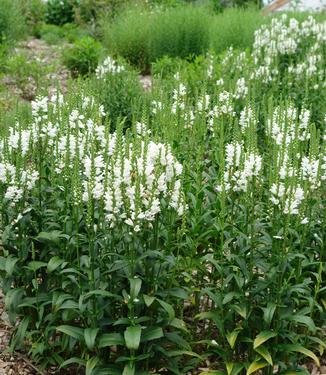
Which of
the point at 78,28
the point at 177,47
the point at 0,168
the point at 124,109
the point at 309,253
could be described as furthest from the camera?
the point at 78,28

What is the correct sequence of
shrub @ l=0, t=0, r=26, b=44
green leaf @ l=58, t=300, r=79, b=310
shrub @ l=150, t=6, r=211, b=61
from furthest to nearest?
shrub @ l=0, t=0, r=26, b=44 → shrub @ l=150, t=6, r=211, b=61 → green leaf @ l=58, t=300, r=79, b=310

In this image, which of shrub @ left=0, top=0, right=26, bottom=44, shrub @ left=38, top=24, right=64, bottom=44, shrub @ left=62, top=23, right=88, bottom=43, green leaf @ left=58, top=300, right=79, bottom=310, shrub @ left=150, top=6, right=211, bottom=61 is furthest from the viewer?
shrub @ left=38, top=24, right=64, bottom=44

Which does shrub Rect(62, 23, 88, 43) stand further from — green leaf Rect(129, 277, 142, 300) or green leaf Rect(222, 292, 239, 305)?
green leaf Rect(129, 277, 142, 300)

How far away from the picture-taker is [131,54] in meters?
11.9

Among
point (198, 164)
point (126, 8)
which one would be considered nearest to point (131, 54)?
point (126, 8)

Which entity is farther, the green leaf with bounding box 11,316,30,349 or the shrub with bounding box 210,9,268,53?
the shrub with bounding box 210,9,268,53

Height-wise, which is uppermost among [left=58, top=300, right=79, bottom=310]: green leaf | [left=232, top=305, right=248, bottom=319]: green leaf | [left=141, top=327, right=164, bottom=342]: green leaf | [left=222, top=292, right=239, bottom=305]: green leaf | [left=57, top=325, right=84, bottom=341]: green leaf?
[left=222, top=292, right=239, bottom=305]: green leaf

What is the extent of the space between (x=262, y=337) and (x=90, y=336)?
863mm

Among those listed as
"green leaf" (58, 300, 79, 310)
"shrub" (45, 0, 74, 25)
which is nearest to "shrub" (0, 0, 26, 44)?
"shrub" (45, 0, 74, 25)

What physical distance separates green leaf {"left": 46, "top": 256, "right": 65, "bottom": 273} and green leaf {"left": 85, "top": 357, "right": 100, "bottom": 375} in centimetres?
50

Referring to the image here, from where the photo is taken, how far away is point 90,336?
3426 mm

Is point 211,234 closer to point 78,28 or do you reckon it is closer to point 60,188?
point 60,188

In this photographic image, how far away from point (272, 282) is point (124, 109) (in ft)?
14.3

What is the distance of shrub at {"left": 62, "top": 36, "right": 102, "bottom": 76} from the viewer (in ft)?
36.4
